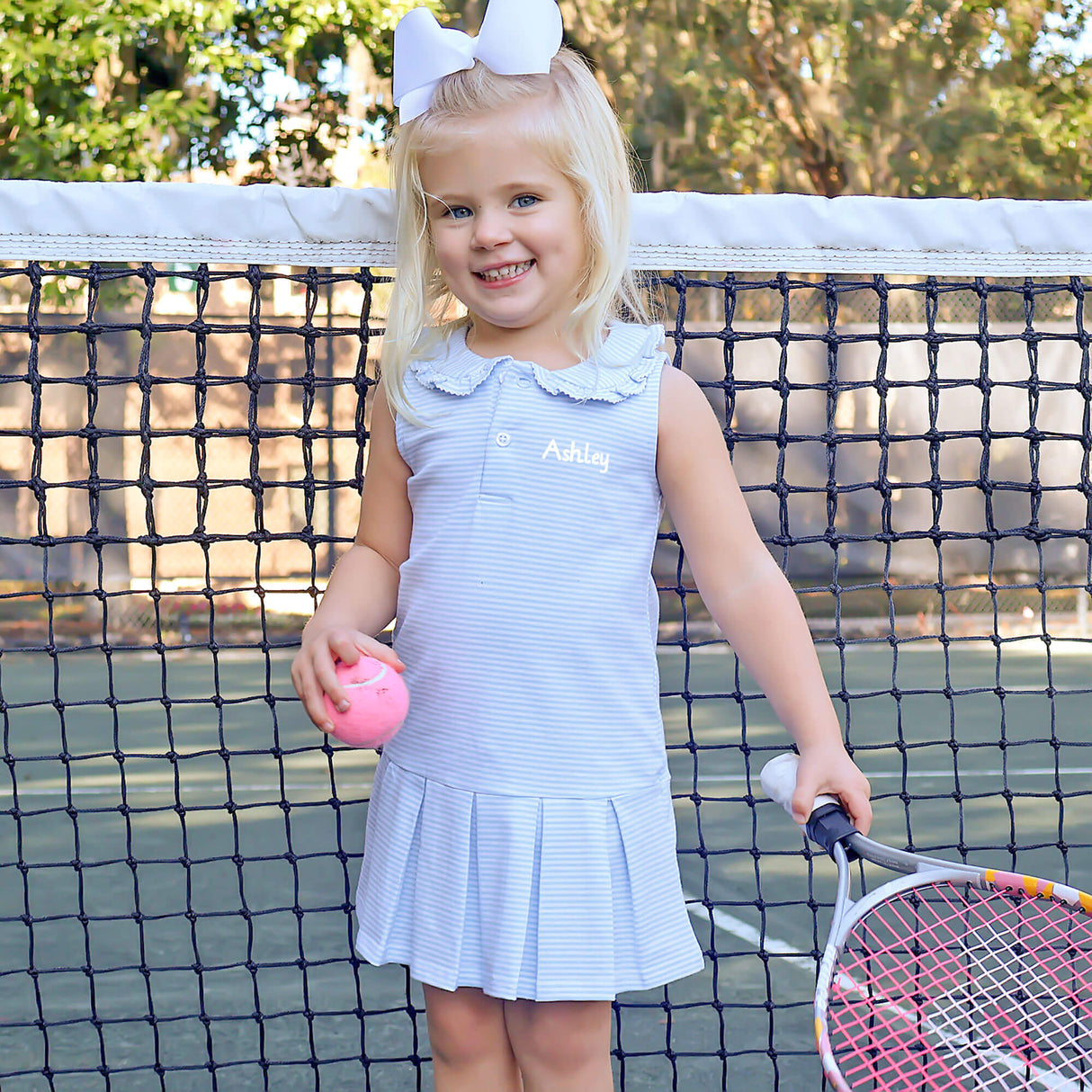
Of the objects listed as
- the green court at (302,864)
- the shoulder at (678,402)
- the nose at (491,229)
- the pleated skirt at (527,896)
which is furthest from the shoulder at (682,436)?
the green court at (302,864)

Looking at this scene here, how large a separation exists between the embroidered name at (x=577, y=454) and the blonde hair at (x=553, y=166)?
0.39 ft

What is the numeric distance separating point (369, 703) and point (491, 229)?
20.1 inches

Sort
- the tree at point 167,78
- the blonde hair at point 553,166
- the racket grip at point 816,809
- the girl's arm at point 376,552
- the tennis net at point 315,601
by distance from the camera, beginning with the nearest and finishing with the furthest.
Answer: the racket grip at point 816,809, the blonde hair at point 553,166, the girl's arm at point 376,552, the tennis net at point 315,601, the tree at point 167,78

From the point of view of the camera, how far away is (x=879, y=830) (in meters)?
4.53

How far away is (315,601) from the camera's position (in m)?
2.12

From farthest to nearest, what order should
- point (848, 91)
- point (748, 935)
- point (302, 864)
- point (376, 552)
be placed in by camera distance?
1. point (848, 91)
2. point (302, 864)
3. point (748, 935)
4. point (376, 552)

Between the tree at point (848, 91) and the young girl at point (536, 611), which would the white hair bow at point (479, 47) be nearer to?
the young girl at point (536, 611)

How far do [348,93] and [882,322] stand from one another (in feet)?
26.3

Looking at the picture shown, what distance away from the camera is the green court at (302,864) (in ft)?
7.37

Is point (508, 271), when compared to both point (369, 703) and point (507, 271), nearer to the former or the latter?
point (507, 271)

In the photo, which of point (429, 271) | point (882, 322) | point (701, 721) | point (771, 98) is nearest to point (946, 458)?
point (701, 721)

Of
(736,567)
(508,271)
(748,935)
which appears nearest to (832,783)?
(736,567)

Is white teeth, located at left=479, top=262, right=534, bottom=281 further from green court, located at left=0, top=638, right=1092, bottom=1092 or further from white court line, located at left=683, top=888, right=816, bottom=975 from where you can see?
white court line, located at left=683, top=888, right=816, bottom=975

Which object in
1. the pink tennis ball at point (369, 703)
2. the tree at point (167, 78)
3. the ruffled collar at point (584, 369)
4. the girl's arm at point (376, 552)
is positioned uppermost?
the tree at point (167, 78)
